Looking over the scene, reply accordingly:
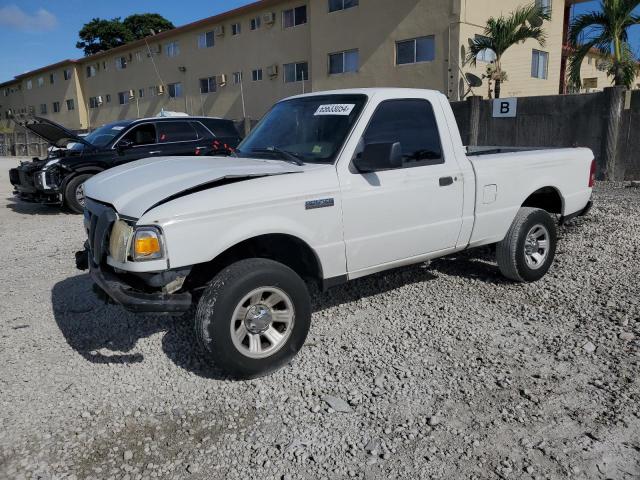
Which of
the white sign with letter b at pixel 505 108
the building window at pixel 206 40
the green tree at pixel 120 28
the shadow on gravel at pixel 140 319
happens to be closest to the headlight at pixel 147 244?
the shadow on gravel at pixel 140 319

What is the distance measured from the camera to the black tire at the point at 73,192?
9.55 m

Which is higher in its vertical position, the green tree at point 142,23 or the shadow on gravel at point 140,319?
the green tree at point 142,23

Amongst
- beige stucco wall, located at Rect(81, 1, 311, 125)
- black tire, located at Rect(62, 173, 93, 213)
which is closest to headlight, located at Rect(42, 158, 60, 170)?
black tire, located at Rect(62, 173, 93, 213)

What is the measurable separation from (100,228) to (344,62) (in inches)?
769

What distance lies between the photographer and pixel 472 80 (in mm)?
17688

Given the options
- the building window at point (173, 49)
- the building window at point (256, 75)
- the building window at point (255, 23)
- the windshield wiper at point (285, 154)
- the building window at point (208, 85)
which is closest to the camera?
the windshield wiper at point (285, 154)

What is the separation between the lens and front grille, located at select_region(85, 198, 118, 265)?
3.35 meters

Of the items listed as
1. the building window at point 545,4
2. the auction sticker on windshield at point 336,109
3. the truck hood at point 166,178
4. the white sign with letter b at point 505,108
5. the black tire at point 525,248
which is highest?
the building window at point 545,4

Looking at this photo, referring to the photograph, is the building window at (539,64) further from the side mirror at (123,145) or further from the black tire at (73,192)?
the black tire at (73,192)

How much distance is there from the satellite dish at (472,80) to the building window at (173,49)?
19.7 meters

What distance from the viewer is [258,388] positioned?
11.2 ft

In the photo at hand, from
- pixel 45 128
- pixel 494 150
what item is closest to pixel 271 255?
pixel 494 150

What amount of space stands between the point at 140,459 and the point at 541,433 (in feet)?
7.19

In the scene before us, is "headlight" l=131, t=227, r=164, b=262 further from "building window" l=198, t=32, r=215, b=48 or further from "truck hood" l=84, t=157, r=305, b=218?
"building window" l=198, t=32, r=215, b=48
